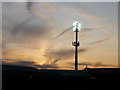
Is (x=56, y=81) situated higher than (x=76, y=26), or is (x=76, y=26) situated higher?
(x=76, y=26)

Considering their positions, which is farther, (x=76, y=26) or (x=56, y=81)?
(x=76, y=26)

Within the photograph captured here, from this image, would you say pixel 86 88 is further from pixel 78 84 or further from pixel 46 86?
pixel 46 86

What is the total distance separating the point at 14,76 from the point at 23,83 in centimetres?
173

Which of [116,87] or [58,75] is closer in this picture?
[116,87]

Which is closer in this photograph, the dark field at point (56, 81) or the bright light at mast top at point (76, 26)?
the dark field at point (56, 81)

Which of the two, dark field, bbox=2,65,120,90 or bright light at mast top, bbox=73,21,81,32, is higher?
bright light at mast top, bbox=73,21,81,32

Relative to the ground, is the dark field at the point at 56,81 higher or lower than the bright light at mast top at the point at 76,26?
lower

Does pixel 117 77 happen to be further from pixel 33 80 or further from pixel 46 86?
pixel 33 80

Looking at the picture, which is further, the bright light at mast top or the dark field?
the bright light at mast top

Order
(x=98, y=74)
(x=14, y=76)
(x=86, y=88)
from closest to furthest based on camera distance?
(x=86, y=88) → (x=14, y=76) → (x=98, y=74)

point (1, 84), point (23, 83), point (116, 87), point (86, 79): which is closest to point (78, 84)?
point (86, 79)

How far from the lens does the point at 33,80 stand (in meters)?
24.9

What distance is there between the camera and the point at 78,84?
998 inches

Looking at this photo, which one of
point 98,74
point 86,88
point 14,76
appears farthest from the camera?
point 98,74
